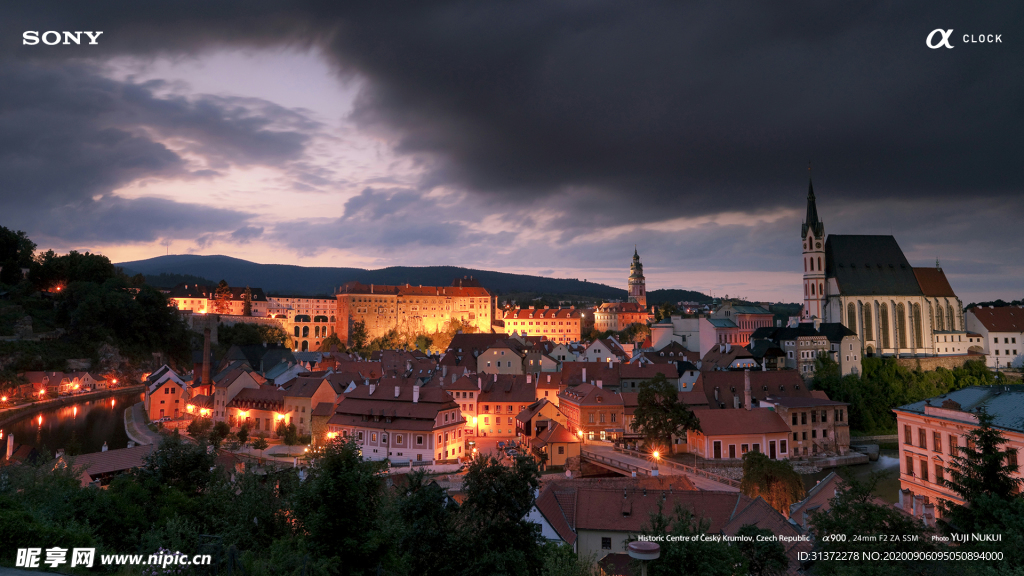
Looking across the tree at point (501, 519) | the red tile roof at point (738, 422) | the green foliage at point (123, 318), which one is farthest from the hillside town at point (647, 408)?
the green foliage at point (123, 318)

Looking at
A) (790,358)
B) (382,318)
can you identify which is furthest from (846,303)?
→ (382,318)

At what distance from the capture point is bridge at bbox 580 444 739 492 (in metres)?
28.4

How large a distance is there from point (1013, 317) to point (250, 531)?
76759 mm

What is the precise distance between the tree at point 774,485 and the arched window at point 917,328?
47.2m

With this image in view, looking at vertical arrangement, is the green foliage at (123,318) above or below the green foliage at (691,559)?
above

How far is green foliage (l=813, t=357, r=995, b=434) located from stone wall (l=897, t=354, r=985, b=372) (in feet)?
1.95

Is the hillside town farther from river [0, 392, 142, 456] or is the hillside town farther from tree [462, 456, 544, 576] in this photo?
river [0, 392, 142, 456]

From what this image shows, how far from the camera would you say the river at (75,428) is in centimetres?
3969

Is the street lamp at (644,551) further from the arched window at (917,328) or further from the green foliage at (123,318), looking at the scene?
the green foliage at (123,318)

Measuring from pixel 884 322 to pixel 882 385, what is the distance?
1071 cm

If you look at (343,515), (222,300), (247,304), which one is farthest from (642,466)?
(222,300)

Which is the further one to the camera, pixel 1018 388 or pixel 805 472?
pixel 805 472

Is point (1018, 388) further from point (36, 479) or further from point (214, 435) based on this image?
point (214, 435)

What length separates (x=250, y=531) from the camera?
12.3 m
